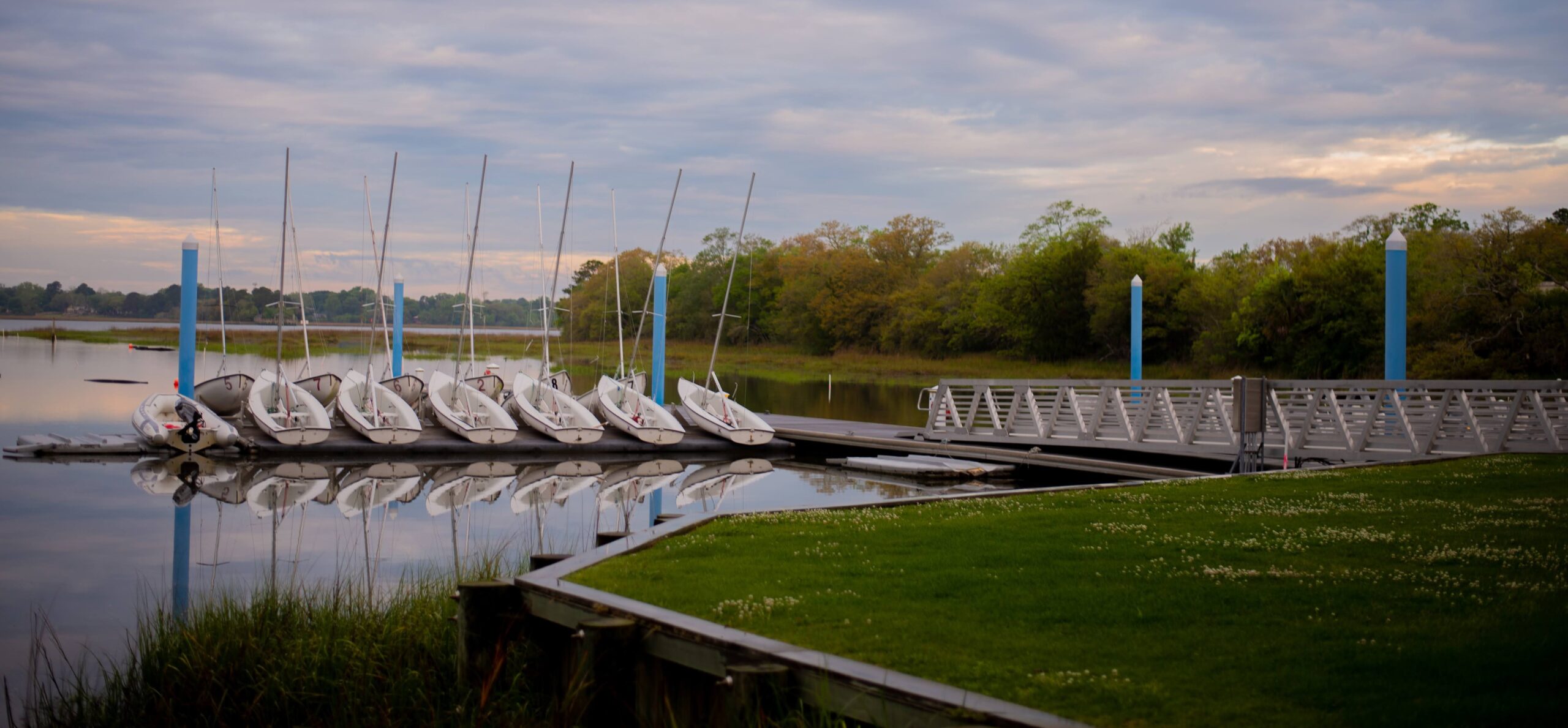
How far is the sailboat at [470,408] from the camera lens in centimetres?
2811

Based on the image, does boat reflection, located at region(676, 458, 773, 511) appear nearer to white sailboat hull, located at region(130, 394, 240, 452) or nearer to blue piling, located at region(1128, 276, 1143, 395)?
blue piling, located at region(1128, 276, 1143, 395)

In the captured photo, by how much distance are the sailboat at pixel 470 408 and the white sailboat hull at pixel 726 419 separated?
4.49 meters

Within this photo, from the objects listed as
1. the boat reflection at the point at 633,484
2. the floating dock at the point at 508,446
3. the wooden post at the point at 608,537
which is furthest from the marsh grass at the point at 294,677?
the floating dock at the point at 508,446

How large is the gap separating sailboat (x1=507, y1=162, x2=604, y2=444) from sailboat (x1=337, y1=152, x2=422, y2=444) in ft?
9.05

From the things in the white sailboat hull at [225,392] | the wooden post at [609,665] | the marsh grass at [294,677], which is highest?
the white sailboat hull at [225,392]

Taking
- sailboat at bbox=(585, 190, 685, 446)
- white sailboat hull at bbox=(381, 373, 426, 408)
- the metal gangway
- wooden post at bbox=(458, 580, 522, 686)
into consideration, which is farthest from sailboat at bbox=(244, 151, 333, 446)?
wooden post at bbox=(458, 580, 522, 686)

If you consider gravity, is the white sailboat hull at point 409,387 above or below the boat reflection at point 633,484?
above

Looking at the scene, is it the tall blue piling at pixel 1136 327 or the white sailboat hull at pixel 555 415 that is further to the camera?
the tall blue piling at pixel 1136 327

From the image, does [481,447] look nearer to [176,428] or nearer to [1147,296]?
[176,428]

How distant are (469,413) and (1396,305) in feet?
67.4

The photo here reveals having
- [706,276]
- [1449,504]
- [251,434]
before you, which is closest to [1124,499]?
[1449,504]

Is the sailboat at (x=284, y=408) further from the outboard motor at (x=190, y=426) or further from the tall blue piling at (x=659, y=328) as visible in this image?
the tall blue piling at (x=659, y=328)

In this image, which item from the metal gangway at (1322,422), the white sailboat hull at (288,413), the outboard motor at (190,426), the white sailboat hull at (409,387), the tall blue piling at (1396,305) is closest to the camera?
the metal gangway at (1322,422)

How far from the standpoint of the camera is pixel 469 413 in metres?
29.6
